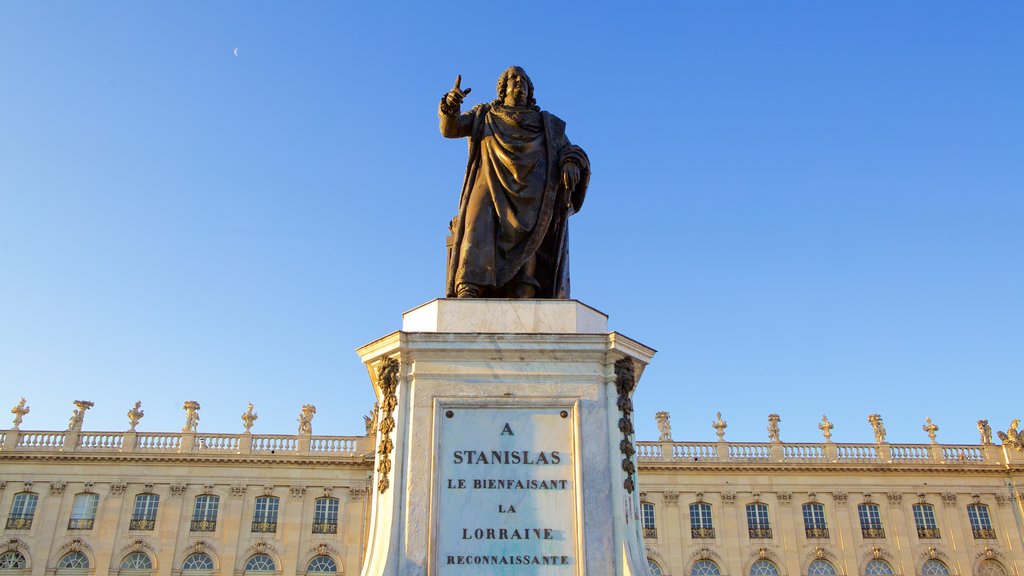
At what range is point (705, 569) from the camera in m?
38.8

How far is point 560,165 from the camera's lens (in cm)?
662

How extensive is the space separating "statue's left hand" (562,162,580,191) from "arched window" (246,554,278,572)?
1395 inches

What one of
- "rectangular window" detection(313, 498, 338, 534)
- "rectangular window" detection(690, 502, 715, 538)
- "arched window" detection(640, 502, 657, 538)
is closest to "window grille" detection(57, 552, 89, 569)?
"rectangular window" detection(313, 498, 338, 534)

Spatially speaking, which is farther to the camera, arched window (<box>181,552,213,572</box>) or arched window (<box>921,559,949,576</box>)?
arched window (<box>921,559,949,576</box>)

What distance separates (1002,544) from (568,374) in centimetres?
4202

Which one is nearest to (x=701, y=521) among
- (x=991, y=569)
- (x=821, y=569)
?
(x=821, y=569)

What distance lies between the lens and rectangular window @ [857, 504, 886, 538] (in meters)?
39.8

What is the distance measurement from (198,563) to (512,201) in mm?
36197

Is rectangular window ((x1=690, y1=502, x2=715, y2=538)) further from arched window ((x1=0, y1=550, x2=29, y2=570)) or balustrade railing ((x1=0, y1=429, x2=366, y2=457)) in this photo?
arched window ((x1=0, y1=550, x2=29, y2=570))

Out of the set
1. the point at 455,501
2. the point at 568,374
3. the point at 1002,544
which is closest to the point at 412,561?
the point at 455,501

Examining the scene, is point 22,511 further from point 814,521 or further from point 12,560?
point 814,521

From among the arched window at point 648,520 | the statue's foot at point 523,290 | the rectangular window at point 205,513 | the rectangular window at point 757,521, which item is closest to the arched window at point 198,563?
the rectangular window at point 205,513

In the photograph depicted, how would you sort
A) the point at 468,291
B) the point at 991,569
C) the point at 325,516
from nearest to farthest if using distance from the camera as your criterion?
the point at 468,291, the point at 325,516, the point at 991,569

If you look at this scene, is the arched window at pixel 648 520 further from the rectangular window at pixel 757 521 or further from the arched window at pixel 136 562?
the arched window at pixel 136 562
